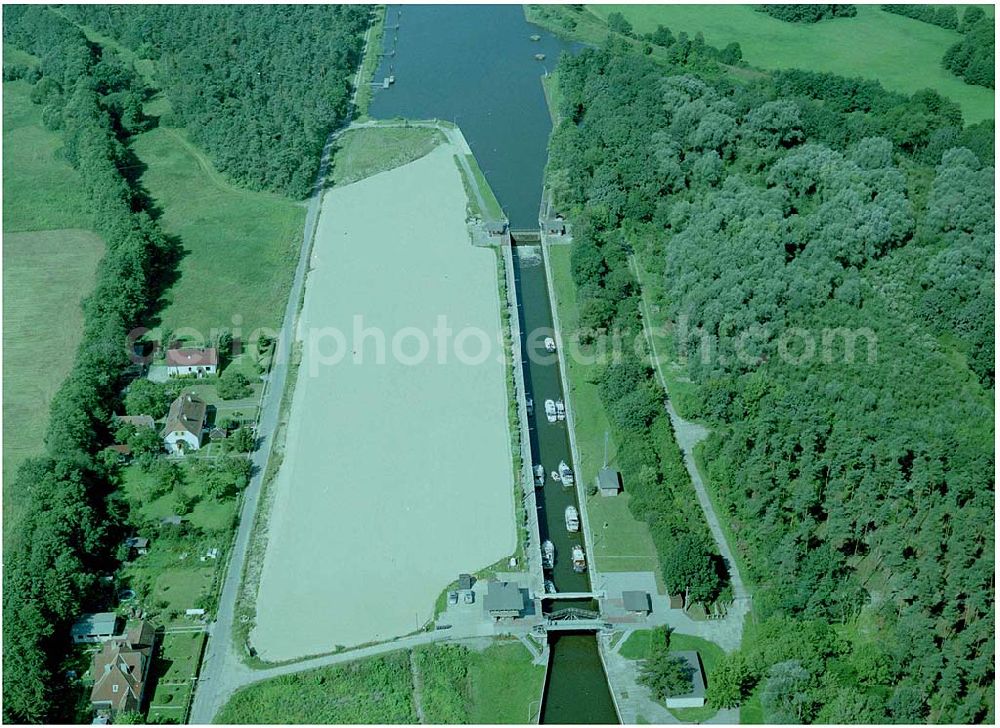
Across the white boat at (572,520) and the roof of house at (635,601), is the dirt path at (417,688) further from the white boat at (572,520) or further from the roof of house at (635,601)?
the white boat at (572,520)

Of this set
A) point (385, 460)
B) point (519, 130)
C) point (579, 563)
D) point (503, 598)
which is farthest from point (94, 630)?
point (519, 130)

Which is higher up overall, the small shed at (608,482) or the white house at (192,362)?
the small shed at (608,482)

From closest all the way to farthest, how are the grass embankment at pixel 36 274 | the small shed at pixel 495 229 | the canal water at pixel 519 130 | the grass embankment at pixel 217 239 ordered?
the canal water at pixel 519 130
the grass embankment at pixel 36 274
the grass embankment at pixel 217 239
the small shed at pixel 495 229

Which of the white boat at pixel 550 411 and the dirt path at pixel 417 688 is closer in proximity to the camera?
the dirt path at pixel 417 688

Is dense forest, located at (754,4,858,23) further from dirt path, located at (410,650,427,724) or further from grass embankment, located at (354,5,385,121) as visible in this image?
dirt path, located at (410,650,427,724)

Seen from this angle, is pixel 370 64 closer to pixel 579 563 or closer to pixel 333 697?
pixel 579 563

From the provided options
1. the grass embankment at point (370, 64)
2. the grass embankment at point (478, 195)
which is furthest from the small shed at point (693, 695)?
the grass embankment at point (370, 64)
